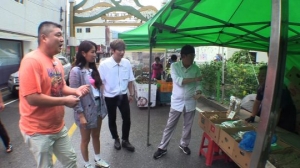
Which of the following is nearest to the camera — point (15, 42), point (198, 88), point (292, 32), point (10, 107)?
point (292, 32)

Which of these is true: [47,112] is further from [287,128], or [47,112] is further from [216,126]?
[287,128]

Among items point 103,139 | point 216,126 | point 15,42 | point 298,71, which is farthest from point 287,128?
point 15,42

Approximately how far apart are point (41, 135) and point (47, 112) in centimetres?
21

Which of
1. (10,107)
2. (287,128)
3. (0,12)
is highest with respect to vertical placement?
(0,12)

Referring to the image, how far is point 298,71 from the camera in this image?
13.8 ft

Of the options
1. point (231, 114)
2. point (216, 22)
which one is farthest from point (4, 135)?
point (216, 22)

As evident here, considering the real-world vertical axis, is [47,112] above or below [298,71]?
below

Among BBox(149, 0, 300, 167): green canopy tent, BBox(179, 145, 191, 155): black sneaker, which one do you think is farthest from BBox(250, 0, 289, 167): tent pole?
BBox(179, 145, 191, 155): black sneaker

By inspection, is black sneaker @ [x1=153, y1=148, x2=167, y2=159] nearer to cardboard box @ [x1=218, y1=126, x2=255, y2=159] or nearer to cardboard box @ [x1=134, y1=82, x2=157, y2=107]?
A: cardboard box @ [x1=218, y1=126, x2=255, y2=159]

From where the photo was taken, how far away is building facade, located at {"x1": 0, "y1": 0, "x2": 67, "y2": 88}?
10.6 meters

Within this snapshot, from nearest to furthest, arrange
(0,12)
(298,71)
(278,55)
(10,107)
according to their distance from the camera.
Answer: (278,55) → (298,71) → (10,107) → (0,12)

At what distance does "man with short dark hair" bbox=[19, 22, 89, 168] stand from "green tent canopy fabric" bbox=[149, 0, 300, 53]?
4.48 feet

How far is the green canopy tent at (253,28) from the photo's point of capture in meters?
0.94

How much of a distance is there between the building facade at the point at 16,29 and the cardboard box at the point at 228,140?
34.3 ft
